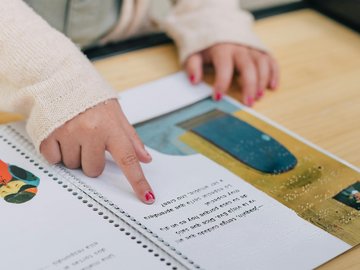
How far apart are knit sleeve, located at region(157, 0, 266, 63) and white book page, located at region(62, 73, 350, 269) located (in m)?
0.23

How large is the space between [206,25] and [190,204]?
0.34 m

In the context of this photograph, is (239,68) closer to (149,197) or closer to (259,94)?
(259,94)

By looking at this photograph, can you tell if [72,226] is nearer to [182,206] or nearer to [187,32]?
[182,206]

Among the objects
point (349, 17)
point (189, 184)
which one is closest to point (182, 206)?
point (189, 184)

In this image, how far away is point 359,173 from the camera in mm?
620

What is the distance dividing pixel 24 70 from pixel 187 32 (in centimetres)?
28

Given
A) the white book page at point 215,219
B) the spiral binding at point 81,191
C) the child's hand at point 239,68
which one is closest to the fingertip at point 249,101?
the child's hand at point 239,68

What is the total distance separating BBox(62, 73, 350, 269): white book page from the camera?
50cm

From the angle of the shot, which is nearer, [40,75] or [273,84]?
[40,75]

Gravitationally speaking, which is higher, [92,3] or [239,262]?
[92,3]

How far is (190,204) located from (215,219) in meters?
0.03

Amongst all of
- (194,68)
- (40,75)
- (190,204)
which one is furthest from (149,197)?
(194,68)

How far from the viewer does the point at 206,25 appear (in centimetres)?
83

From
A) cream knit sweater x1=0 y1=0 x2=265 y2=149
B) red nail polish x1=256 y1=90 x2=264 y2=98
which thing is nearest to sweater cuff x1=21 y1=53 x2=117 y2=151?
cream knit sweater x1=0 y1=0 x2=265 y2=149
